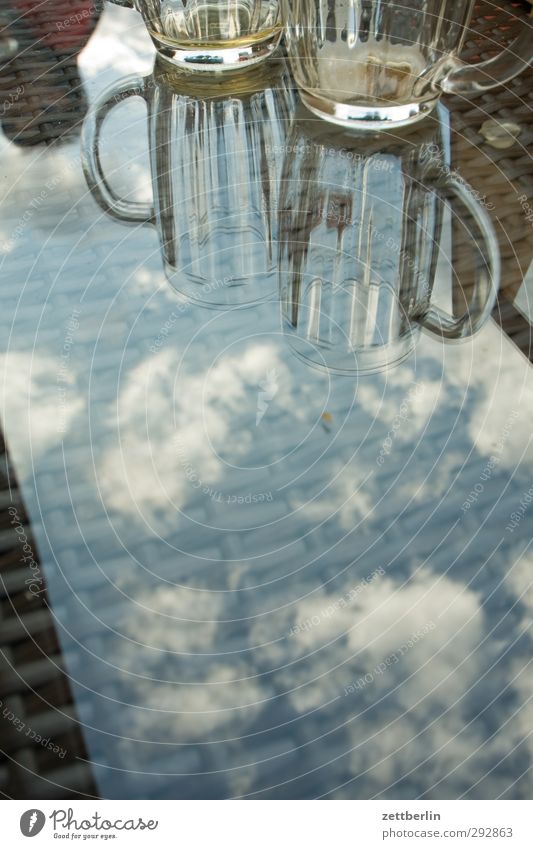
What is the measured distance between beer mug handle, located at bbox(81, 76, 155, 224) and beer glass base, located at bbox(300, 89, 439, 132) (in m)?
0.10

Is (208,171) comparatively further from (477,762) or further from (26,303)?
(477,762)

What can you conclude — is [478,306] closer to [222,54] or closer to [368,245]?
[368,245]

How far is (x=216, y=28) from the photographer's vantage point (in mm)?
473

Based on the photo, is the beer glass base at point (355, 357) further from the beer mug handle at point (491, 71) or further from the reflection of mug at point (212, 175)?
the beer mug handle at point (491, 71)

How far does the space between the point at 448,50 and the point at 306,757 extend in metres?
0.35

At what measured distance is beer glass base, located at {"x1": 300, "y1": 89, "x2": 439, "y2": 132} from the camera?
1.42ft

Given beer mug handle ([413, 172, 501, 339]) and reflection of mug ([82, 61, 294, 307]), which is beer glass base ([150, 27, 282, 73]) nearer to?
reflection of mug ([82, 61, 294, 307])

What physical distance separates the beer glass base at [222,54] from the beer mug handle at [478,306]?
0.54 ft

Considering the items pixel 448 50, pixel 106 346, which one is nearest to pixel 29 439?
pixel 106 346

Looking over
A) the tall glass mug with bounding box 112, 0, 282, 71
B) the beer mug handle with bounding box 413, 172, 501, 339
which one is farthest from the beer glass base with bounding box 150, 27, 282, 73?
the beer mug handle with bounding box 413, 172, 501, 339

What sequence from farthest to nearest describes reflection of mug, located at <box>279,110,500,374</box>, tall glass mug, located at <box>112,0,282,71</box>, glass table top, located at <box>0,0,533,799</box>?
tall glass mug, located at <box>112,0,282,71</box>
reflection of mug, located at <box>279,110,500,374</box>
glass table top, located at <box>0,0,533,799</box>
